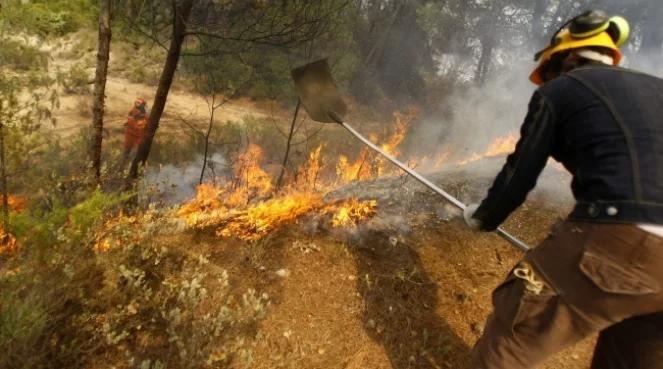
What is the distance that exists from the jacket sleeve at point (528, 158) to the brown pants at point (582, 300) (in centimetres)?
27

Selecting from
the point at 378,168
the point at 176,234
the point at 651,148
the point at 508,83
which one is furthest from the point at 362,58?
the point at 651,148

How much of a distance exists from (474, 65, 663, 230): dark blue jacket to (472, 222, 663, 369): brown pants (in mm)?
113

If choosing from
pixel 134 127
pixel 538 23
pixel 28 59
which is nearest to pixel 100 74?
pixel 134 127

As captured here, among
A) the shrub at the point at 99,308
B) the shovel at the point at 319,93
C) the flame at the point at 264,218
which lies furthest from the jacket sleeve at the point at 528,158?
the shovel at the point at 319,93

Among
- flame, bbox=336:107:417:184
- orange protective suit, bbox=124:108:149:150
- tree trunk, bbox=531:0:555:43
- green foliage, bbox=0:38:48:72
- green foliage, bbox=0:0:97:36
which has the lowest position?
flame, bbox=336:107:417:184

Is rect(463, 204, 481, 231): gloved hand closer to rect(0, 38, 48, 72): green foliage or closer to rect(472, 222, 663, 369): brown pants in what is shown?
rect(472, 222, 663, 369): brown pants

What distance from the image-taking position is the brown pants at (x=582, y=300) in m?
1.83

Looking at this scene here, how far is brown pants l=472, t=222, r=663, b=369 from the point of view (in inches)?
72.1

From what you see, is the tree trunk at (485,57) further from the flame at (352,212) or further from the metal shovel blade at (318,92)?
the flame at (352,212)

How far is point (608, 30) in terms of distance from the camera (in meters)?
2.28

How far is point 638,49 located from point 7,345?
80.3ft

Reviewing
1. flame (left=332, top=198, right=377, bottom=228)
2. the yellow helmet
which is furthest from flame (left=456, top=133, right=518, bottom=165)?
the yellow helmet

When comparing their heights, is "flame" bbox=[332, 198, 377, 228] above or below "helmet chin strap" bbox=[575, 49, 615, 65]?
below

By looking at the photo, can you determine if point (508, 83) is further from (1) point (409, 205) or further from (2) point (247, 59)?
(1) point (409, 205)
